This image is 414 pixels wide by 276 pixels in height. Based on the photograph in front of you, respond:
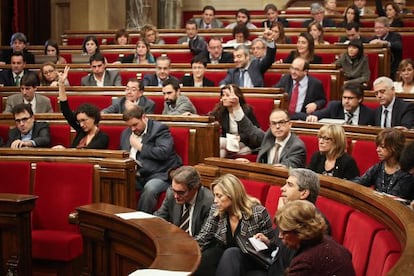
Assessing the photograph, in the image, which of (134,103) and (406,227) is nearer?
(406,227)

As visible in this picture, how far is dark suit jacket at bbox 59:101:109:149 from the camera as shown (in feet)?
15.3

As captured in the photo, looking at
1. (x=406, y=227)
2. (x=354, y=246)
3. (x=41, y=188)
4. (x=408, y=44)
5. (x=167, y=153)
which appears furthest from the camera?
(x=408, y=44)

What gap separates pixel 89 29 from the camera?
9.57 m

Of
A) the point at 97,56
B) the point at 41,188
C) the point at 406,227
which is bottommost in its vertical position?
the point at 41,188

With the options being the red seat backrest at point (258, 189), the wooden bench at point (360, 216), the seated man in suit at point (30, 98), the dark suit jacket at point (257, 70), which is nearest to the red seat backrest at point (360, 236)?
the wooden bench at point (360, 216)

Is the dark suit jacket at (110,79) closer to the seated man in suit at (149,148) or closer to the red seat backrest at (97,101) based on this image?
the red seat backrest at (97,101)

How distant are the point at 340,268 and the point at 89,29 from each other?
7.63 m

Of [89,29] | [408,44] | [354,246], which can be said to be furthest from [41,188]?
[89,29]

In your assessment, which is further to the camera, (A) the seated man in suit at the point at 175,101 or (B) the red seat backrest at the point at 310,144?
(A) the seated man in suit at the point at 175,101

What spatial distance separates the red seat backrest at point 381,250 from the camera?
7.98 ft

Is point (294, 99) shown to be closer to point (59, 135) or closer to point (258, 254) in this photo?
point (59, 135)

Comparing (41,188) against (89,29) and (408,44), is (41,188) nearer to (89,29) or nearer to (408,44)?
(408,44)

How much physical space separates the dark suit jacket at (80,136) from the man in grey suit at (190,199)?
116cm

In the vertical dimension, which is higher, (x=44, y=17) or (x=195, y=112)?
(x=44, y=17)
